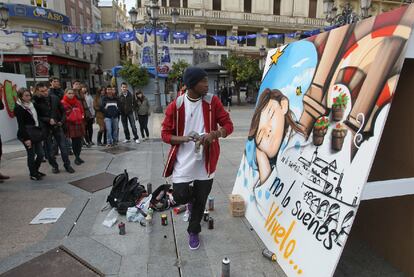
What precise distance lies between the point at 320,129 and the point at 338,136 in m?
0.24

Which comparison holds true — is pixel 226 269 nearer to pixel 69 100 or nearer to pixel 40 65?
pixel 69 100

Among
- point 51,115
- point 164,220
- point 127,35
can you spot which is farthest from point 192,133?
point 127,35

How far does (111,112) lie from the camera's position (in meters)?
7.66

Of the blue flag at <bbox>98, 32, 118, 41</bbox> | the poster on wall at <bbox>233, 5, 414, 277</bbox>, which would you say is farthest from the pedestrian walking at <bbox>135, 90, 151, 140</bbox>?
the blue flag at <bbox>98, 32, 118, 41</bbox>

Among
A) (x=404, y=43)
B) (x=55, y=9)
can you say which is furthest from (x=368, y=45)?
(x=55, y=9)

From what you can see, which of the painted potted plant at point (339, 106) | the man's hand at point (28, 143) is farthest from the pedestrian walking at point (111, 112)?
the painted potted plant at point (339, 106)

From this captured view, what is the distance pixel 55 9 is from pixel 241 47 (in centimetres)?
1757

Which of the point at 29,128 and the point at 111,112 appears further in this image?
the point at 111,112

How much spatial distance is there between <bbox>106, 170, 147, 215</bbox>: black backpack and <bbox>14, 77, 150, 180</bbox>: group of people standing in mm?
2029

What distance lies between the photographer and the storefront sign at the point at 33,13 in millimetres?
22484

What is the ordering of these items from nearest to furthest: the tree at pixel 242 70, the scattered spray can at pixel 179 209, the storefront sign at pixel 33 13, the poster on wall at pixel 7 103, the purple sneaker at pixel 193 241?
the purple sneaker at pixel 193 241, the scattered spray can at pixel 179 209, the poster on wall at pixel 7 103, the tree at pixel 242 70, the storefront sign at pixel 33 13

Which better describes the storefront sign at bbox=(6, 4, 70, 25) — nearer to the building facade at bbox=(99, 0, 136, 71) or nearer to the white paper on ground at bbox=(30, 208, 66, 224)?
the building facade at bbox=(99, 0, 136, 71)

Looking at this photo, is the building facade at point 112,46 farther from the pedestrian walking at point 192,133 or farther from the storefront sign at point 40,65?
the pedestrian walking at point 192,133

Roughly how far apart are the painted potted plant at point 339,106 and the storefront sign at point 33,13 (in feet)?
89.0
